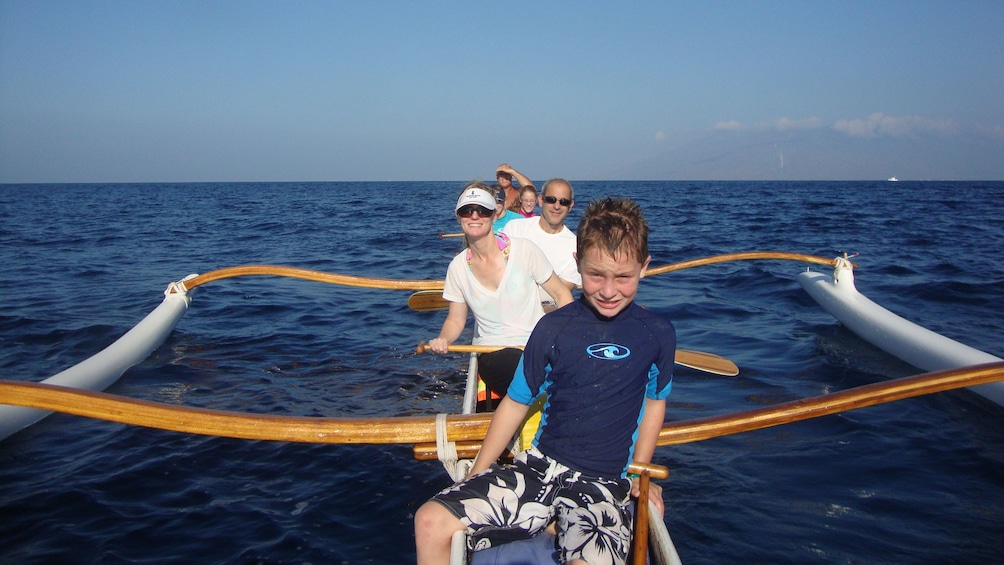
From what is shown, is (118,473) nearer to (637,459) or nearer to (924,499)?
(637,459)

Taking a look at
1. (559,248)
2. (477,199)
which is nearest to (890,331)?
(559,248)

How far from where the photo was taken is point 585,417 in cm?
242

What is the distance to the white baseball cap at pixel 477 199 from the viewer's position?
12.2ft

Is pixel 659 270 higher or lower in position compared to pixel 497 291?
lower

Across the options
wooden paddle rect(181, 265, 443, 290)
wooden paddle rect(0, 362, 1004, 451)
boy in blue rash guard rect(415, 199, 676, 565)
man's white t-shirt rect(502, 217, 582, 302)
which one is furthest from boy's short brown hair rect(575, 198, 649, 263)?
wooden paddle rect(181, 265, 443, 290)

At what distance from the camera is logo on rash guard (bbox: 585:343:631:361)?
2.40m

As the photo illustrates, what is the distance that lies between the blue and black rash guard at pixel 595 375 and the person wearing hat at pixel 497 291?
1393mm

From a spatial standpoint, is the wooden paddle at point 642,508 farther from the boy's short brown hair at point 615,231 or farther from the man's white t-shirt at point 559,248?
the man's white t-shirt at point 559,248

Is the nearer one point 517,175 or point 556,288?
point 556,288

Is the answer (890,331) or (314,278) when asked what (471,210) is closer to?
(314,278)

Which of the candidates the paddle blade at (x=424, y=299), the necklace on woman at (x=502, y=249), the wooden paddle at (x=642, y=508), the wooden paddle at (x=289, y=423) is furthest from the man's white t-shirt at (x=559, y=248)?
the wooden paddle at (x=642, y=508)

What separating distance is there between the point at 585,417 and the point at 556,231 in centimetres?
350

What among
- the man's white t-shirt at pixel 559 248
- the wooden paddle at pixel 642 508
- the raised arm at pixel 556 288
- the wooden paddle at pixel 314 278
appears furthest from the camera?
the wooden paddle at pixel 314 278

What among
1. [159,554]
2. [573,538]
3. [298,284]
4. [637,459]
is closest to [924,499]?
[637,459]
